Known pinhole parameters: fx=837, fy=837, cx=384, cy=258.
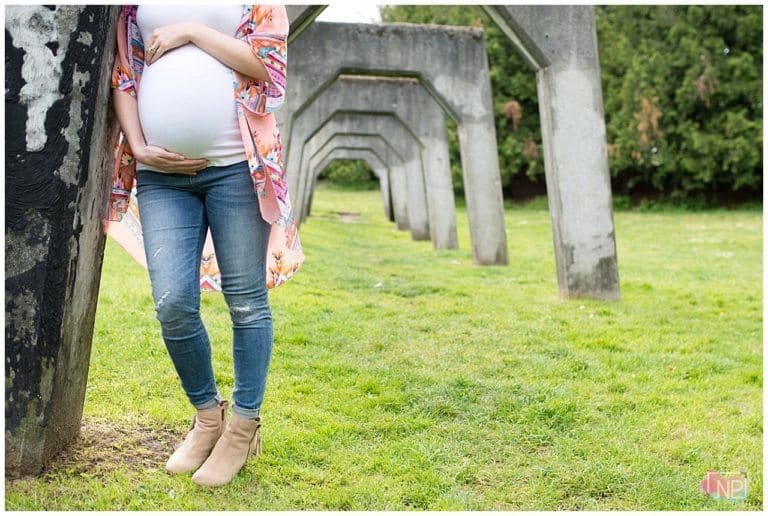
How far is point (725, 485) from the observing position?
11.6 feet

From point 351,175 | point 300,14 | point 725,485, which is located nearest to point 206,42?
point 725,485

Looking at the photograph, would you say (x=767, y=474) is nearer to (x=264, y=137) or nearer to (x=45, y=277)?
(x=264, y=137)

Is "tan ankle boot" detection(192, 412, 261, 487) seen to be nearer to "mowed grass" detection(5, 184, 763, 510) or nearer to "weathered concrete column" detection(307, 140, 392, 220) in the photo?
"mowed grass" detection(5, 184, 763, 510)

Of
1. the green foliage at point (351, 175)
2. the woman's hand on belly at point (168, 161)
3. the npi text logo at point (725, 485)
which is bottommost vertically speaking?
the npi text logo at point (725, 485)

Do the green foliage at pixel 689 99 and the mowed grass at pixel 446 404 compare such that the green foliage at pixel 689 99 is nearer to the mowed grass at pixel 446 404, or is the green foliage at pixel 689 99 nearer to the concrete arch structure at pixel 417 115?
the concrete arch structure at pixel 417 115

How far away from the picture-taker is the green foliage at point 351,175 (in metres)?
51.2

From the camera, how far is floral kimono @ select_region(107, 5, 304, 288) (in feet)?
10.5

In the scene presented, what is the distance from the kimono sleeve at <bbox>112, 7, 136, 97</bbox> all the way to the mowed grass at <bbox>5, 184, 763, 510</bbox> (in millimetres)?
1502

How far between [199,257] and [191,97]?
0.60 meters

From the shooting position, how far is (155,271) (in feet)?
10.1

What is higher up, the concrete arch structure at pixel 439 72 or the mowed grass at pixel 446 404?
the concrete arch structure at pixel 439 72

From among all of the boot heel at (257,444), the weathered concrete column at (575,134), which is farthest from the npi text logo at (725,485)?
the weathered concrete column at (575,134)

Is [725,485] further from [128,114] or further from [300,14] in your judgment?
[300,14]

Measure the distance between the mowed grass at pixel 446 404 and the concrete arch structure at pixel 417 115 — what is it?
7.94 meters
